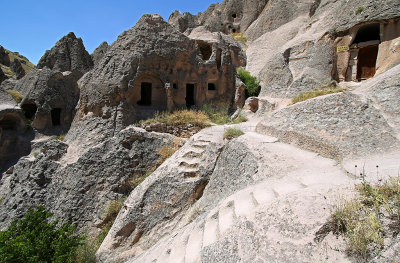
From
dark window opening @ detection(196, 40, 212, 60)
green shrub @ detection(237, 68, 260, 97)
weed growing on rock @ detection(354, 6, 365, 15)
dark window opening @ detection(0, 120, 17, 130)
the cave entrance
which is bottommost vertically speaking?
dark window opening @ detection(0, 120, 17, 130)

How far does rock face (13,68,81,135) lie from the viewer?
13.6 meters

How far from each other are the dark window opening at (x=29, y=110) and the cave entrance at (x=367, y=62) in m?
18.0

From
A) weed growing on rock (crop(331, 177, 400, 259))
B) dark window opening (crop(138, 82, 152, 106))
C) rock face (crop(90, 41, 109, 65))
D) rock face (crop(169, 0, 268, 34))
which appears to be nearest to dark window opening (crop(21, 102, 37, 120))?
dark window opening (crop(138, 82, 152, 106))

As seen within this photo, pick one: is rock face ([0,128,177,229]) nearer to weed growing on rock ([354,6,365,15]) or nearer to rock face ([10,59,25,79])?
weed growing on rock ([354,6,365,15])

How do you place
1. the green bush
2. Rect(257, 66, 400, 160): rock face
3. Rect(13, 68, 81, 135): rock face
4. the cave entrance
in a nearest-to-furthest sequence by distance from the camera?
the green bush → Rect(257, 66, 400, 160): rock face → the cave entrance → Rect(13, 68, 81, 135): rock face

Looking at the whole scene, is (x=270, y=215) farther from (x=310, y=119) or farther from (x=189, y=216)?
(x=310, y=119)

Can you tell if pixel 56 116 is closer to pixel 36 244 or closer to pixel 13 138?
pixel 13 138

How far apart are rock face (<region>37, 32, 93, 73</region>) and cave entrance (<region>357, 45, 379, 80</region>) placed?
764 inches

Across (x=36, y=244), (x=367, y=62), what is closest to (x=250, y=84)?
(x=367, y=62)

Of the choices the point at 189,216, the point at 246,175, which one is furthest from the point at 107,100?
the point at 246,175

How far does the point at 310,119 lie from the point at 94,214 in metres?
6.48

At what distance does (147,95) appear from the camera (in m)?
12.6

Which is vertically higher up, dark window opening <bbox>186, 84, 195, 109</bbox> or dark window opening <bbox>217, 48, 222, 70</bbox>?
dark window opening <bbox>217, 48, 222, 70</bbox>

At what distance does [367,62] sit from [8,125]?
1957 centimetres
